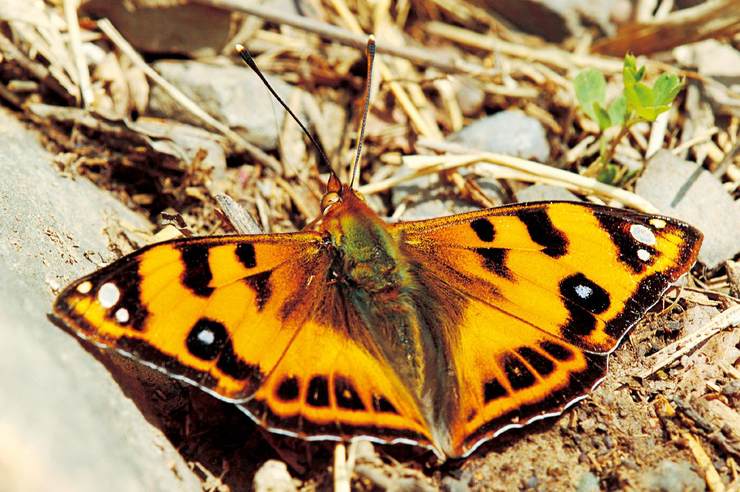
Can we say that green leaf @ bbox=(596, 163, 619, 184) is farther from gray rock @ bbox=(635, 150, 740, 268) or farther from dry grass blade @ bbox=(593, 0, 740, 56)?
dry grass blade @ bbox=(593, 0, 740, 56)

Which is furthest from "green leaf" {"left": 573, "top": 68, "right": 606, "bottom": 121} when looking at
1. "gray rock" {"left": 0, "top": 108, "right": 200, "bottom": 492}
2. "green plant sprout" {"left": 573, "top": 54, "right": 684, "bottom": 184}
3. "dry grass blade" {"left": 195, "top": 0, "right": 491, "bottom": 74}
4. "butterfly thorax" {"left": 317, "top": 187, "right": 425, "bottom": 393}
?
"gray rock" {"left": 0, "top": 108, "right": 200, "bottom": 492}

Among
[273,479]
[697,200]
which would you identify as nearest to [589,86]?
[697,200]

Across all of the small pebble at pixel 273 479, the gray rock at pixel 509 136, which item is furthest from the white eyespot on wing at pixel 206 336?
the gray rock at pixel 509 136

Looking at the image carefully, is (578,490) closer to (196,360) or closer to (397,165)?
(196,360)

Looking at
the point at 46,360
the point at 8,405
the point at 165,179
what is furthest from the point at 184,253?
the point at 165,179

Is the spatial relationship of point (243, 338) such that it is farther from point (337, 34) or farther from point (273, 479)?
point (337, 34)

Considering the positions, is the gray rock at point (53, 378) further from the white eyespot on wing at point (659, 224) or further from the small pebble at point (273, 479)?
the white eyespot on wing at point (659, 224)

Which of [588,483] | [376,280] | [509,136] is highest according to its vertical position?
[509,136]
